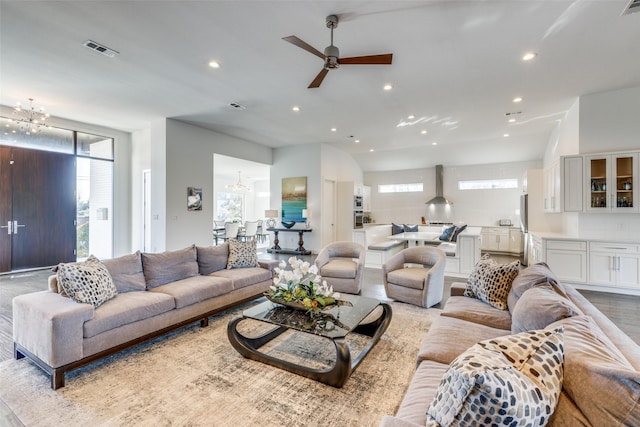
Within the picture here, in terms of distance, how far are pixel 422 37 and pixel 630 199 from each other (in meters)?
4.54

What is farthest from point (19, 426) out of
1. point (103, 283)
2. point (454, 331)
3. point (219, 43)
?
point (219, 43)

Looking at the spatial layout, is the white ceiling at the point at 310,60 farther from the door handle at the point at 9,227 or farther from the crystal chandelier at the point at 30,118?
the door handle at the point at 9,227

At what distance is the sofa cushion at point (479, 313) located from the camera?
236 cm

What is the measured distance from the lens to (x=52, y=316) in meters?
2.21

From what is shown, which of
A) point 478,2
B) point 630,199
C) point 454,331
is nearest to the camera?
point 454,331

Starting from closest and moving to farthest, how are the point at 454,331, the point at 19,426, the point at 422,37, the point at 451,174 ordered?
1. the point at 19,426
2. the point at 454,331
3. the point at 422,37
4. the point at 451,174

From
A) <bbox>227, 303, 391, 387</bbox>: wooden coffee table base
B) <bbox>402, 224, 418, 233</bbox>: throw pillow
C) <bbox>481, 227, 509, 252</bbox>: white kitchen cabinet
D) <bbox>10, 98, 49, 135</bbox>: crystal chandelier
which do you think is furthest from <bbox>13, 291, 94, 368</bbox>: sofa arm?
<bbox>481, 227, 509, 252</bbox>: white kitchen cabinet

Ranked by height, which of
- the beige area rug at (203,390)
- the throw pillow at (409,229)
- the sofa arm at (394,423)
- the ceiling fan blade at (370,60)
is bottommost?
the beige area rug at (203,390)

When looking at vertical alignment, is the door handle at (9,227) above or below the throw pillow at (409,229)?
above

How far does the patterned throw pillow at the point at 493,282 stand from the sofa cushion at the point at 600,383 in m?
1.45

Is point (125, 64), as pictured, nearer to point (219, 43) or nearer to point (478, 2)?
point (219, 43)

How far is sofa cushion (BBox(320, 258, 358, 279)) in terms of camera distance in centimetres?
445

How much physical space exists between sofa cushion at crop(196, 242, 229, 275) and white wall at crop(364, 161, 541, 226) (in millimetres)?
8010

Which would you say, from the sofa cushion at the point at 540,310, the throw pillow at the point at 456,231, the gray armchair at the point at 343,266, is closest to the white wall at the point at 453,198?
the throw pillow at the point at 456,231
